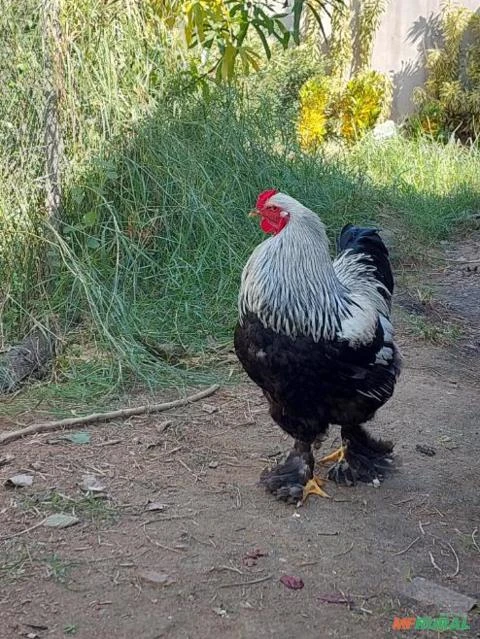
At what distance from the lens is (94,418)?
13.9 ft

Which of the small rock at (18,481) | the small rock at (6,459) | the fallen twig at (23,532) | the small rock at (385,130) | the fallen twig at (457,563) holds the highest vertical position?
the fallen twig at (23,532)

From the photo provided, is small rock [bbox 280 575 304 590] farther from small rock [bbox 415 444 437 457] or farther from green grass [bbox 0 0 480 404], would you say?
green grass [bbox 0 0 480 404]

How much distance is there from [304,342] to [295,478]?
0.64 m

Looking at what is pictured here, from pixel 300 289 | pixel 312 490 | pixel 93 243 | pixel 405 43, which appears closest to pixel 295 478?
pixel 312 490

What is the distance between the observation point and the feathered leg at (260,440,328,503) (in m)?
3.54

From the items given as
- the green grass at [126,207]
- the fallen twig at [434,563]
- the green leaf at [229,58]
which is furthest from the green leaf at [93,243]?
the fallen twig at [434,563]

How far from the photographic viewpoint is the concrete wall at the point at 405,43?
11398mm

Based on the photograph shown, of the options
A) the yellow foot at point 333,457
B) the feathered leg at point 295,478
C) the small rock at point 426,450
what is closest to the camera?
Answer: the feathered leg at point 295,478

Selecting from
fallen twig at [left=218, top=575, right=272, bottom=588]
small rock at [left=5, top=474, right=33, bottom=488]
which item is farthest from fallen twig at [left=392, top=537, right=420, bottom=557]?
small rock at [left=5, top=474, right=33, bottom=488]

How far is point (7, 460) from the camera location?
377 centimetres

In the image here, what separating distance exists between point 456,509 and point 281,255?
134 centimetres

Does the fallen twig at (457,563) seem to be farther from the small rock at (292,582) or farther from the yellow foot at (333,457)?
the yellow foot at (333,457)

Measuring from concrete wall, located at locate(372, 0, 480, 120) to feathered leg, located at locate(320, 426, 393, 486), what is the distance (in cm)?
863

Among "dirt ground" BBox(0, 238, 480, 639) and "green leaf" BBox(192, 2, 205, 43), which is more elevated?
"green leaf" BBox(192, 2, 205, 43)
